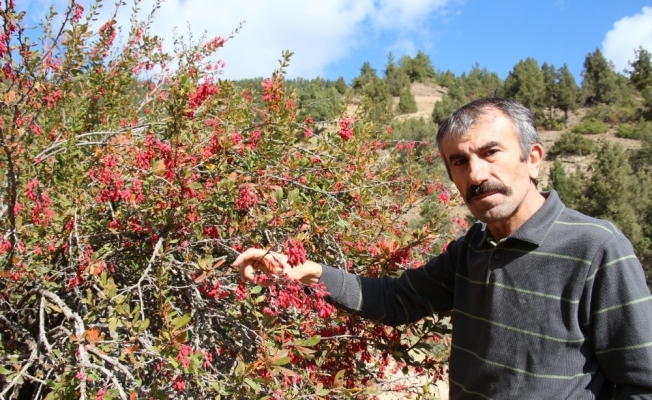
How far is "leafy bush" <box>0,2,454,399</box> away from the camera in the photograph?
5.65 feet

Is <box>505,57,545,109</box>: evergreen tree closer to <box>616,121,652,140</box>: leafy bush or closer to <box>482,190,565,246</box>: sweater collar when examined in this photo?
<box>616,121,652,140</box>: leafy bush

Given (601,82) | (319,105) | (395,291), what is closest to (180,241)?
(395,291)

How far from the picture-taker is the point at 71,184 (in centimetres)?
237

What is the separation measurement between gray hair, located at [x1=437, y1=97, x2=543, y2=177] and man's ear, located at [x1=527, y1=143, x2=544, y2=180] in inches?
0.6

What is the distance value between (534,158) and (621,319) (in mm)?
526

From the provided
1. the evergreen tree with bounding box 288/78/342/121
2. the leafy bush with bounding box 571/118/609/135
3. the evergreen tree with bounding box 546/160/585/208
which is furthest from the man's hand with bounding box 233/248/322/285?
the leafy bush with bounding box 571/118/609/135

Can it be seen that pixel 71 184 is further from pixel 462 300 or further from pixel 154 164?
pixel 462 300

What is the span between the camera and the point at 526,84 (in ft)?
135

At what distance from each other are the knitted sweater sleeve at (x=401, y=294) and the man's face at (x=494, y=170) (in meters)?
0.35

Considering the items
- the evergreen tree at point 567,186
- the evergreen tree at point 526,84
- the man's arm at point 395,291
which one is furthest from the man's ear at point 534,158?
the evergreen tree at point 526,84

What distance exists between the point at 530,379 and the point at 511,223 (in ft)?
1.45

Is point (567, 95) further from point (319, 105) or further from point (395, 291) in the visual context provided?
point (395, 291)

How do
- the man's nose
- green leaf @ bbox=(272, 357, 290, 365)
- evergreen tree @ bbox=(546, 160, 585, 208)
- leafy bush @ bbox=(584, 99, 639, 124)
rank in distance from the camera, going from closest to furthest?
1. the man's nose
2. green leaf @ bbox=(272, 357, 290, 365)
3. evergreen tree @ bbox=(546, 160, 585, 208)
4. leafy bush @ bbox=(584, 99, 639, 124)

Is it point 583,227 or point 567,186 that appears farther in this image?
point 567,186
